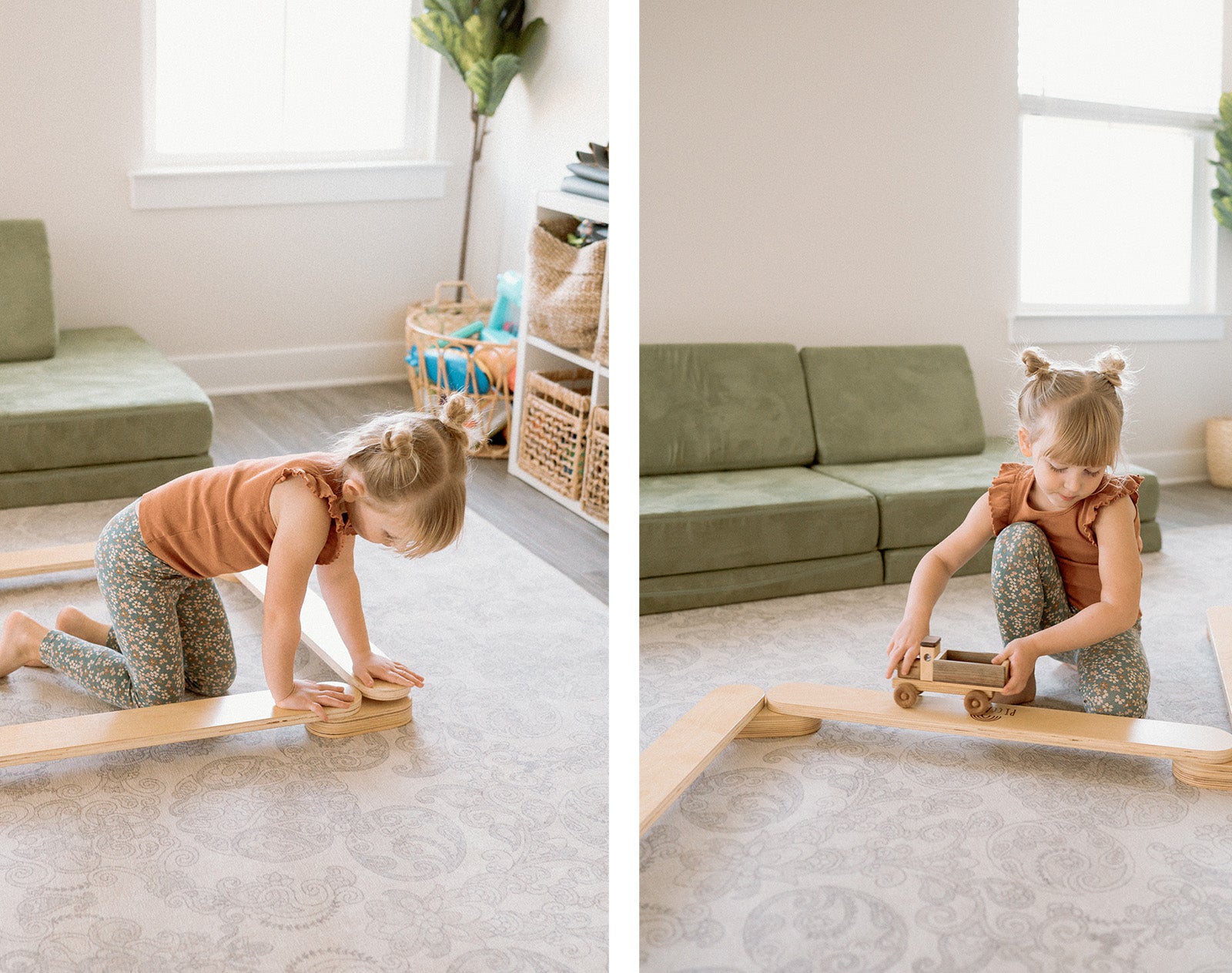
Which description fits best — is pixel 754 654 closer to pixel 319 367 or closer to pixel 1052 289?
pixel 1052 289

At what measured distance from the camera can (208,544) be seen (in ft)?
6.22

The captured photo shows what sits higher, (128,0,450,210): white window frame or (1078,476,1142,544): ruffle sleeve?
(128,0,450,210): white window frame

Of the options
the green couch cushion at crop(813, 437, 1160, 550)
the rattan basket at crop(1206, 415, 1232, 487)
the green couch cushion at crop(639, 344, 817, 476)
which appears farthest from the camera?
the rattan basket at crop(1206, 415, 1232, 487)

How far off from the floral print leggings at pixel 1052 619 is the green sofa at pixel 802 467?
2.16 ft

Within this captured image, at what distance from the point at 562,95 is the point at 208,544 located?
2.36m

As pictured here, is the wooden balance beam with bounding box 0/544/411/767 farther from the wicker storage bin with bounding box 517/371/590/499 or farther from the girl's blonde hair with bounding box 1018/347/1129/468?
the wicker storage bin with bounding box 517/371/590/499

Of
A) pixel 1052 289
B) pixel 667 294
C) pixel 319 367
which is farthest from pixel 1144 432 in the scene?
pixel 319 367

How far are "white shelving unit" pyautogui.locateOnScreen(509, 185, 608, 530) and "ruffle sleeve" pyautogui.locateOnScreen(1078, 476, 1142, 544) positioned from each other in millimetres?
1392

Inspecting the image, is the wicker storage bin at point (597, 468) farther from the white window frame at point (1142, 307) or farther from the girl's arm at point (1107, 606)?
the girl's arm at point (1107, 606)

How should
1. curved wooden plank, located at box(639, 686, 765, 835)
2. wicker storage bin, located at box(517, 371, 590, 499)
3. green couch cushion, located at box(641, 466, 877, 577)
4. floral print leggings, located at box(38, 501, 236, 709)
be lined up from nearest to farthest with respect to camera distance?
curved wooden plank, located at box(639, 686, 765, 835), floral print leggings, located at box(38, 501, 236, 709), green couch cushion, located at box(641, 466, 877, 577), wicker storage bin, located at box(517, 371, 590, 499)

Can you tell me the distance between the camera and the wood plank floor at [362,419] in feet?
9.57

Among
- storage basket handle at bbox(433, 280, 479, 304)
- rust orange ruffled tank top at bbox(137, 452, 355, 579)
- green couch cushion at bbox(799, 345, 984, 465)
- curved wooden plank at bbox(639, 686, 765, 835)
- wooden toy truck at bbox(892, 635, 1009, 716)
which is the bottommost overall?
curved wooden plank at bbox(639, 686, 765, 835)

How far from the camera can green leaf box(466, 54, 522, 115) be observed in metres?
3.89

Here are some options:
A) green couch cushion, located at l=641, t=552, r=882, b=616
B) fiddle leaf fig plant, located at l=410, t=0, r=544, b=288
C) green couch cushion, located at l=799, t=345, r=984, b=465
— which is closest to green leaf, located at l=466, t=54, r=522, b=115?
fiddle leaf fig plant, located at l=410, t=0, r=544, b=288
